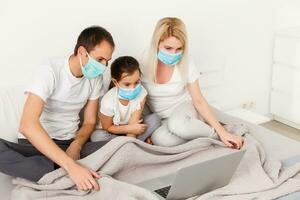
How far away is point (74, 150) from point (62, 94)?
0.26 m

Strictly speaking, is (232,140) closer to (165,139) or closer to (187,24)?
(165,139)

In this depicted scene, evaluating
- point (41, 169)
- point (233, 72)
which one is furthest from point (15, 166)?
point (233, 72)

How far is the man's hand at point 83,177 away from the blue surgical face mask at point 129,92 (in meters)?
0.53

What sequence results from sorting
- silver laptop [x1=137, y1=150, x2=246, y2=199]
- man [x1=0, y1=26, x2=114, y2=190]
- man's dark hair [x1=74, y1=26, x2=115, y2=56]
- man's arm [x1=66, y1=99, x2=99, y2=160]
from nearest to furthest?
1. silver laptop [x1=137, y1=150, x2=246, y2=199]
2. man [x1=0, y1=26, x2=114, y2=190]
3. man's dark hair [x1=74, y1=26, x2=115, y2=56]
4. man's arm [x1=66, y1=99, x2=99, y2=160]

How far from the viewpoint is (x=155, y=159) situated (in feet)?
5.49

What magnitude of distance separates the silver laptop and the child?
0.43m

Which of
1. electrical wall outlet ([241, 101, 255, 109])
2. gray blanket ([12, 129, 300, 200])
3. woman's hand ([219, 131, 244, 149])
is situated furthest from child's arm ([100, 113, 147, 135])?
electrical wall outlet ([241, 101, 255, 109])

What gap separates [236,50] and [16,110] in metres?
1.62

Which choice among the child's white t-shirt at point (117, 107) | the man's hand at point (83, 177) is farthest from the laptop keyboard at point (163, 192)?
the child's white t-shirt at point (117, 107)

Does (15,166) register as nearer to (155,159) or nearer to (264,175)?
(155,159)

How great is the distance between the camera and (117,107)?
6.48 ft

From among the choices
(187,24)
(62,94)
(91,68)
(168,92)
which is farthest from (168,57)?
(187,24)

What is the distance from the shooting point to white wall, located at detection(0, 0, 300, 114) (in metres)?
2.05

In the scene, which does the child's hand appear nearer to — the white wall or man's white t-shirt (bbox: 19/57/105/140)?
man's white t-shirt (bbox: 19/57/105/140)
